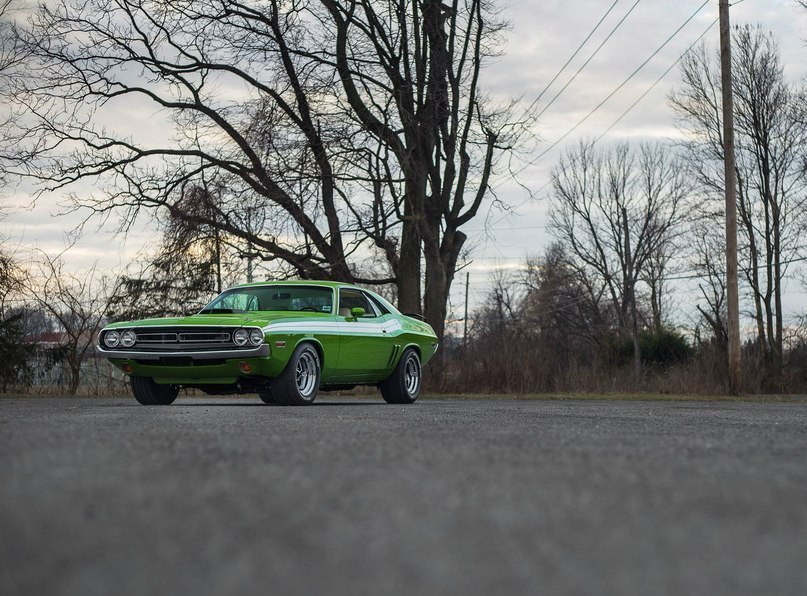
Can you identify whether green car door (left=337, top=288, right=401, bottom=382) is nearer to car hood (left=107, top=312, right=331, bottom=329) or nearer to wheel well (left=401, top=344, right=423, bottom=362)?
wheel well (left=401, top=344, right=423, bottom=362)

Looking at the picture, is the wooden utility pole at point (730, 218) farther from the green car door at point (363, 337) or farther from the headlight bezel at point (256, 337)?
the headlight bezel at point (256, 337)

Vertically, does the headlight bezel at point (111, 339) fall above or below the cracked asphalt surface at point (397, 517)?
above

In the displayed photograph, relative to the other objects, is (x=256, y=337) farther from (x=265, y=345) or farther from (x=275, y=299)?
(x=275, y=299)

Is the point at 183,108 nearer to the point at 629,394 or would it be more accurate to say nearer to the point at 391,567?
the point at 629,394

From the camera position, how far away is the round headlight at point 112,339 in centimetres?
1223

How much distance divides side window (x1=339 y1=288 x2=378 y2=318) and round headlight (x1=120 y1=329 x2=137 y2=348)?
8.54ft

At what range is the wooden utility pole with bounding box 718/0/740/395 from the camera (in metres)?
22.9

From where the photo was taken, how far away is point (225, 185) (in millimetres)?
24359

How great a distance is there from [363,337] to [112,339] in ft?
10.2

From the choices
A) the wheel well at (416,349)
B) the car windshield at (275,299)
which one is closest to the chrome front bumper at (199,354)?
the car windshield at (275,299)

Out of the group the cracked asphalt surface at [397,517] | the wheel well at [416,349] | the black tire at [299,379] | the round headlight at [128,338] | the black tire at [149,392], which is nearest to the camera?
the cracked asphalt surface at [397,517]

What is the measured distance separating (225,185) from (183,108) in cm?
259

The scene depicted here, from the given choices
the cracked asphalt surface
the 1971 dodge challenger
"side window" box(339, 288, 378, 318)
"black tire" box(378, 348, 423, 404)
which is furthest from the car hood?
the cracked asphalt surface

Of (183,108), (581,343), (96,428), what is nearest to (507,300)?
(581,343)
